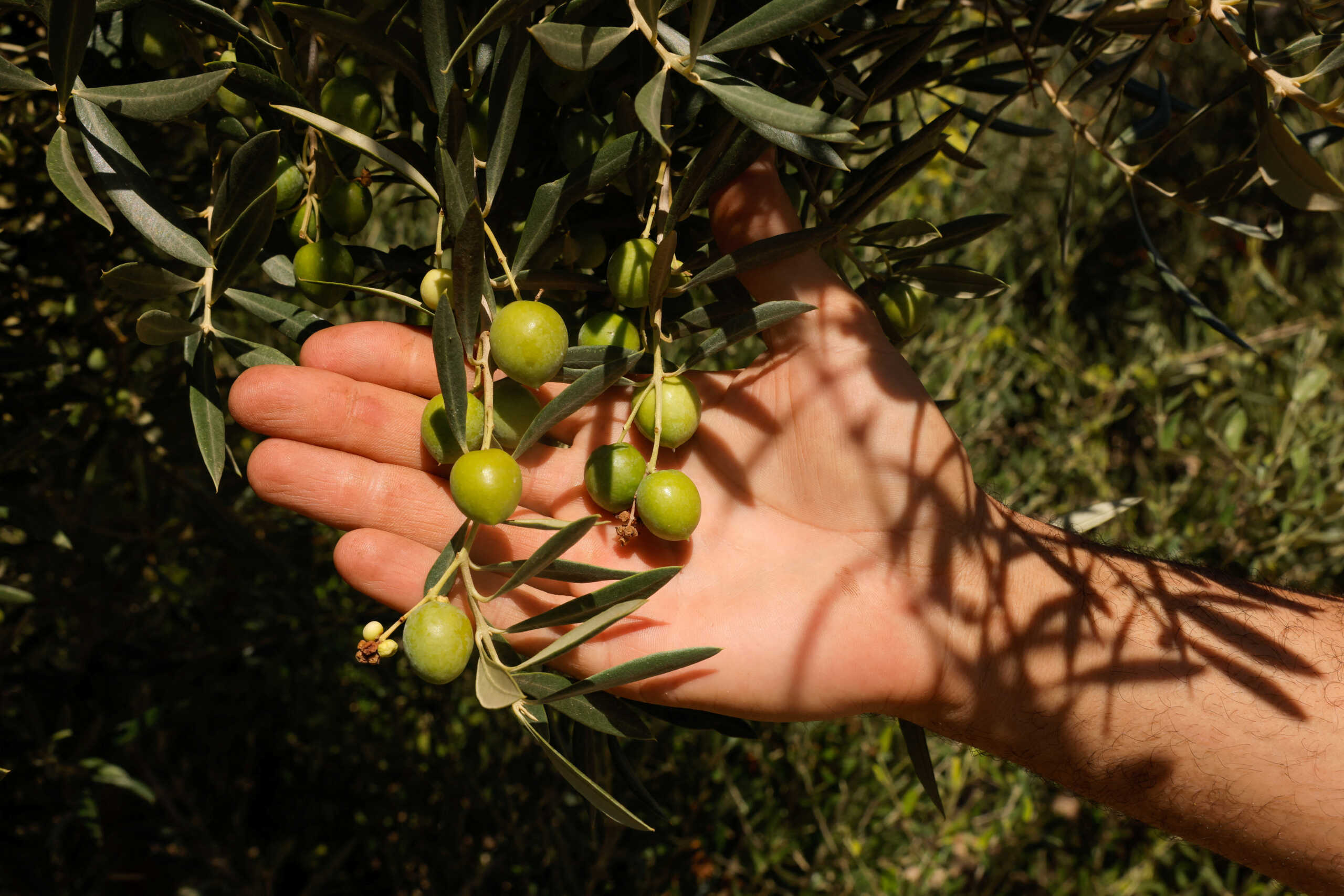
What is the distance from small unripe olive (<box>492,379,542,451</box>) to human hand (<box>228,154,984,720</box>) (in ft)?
0.51

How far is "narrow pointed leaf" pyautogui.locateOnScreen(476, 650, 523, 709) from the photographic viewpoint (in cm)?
91

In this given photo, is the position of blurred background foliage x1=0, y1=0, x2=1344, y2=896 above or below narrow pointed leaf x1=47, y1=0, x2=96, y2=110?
below

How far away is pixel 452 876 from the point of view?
8.50 feet

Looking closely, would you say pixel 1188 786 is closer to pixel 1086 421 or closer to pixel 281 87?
pixel 281 87

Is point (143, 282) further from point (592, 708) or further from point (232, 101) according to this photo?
point (592, 708)

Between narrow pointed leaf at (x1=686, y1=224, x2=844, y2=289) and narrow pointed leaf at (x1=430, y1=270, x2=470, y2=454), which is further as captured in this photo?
narrow pointed leaf at (x1=686, y1=224, x2=844, y2=289)

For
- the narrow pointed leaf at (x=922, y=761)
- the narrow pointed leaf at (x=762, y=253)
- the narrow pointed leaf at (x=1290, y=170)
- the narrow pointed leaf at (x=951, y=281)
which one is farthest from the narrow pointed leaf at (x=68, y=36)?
the narrow pointed leaf at (x=922, y=761)

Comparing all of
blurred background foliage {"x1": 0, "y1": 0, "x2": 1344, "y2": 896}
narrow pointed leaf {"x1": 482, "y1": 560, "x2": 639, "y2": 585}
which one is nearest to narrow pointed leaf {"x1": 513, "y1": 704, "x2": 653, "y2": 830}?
narrow pointed leaf {"x1": 482, "y1": 560, "x2": 639, "y2": 585}

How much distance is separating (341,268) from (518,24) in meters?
0.38

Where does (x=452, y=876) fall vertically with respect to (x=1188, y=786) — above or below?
below

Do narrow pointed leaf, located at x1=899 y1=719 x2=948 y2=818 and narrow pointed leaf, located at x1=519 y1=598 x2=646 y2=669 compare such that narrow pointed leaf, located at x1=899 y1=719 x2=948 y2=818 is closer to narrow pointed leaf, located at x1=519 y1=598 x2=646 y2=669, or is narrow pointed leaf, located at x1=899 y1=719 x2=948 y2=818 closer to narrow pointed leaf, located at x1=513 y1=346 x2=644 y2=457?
narrow pointed leaf, located at x1=519 y1=598 x2=646 y2=669

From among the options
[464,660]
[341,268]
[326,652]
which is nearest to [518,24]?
[341,268]

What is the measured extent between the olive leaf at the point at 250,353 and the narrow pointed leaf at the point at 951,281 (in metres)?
0.95

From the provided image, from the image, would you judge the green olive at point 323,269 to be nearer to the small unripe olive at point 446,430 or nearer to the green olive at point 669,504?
the small unripe olive at point 446,430
